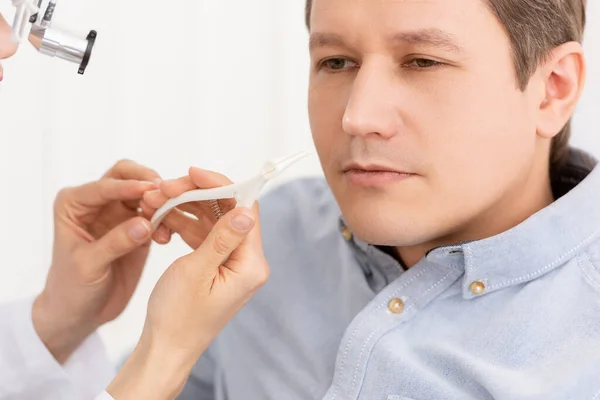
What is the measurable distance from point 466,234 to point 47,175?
978mm

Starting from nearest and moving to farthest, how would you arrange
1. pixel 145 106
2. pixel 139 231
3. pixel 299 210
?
1. pixel 139 231
2. pixel 299 210
3. pixel 145 106

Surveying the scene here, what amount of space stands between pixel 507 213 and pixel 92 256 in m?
0.62

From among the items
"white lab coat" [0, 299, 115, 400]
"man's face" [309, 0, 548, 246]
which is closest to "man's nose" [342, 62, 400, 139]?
"man's face" [309, 0, 548, 246]

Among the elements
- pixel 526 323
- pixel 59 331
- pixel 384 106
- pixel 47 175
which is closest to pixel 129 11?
pixel 47 175

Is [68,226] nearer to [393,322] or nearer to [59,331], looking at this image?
[59,331]

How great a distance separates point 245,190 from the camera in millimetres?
987

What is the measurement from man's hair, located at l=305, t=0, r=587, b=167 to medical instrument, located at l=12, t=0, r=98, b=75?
1.65ft

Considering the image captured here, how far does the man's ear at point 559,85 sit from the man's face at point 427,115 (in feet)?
0.09

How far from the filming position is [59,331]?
1.27 metres

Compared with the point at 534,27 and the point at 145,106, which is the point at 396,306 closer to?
the point at 534,27

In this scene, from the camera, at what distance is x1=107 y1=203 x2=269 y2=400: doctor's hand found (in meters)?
0.99

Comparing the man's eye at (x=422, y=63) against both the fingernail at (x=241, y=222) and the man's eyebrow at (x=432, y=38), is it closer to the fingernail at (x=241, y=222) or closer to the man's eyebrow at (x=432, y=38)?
the man's eyebrow at (x=432, y=38)

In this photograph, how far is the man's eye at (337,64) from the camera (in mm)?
1095

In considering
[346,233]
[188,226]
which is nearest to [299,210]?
[346,233]
